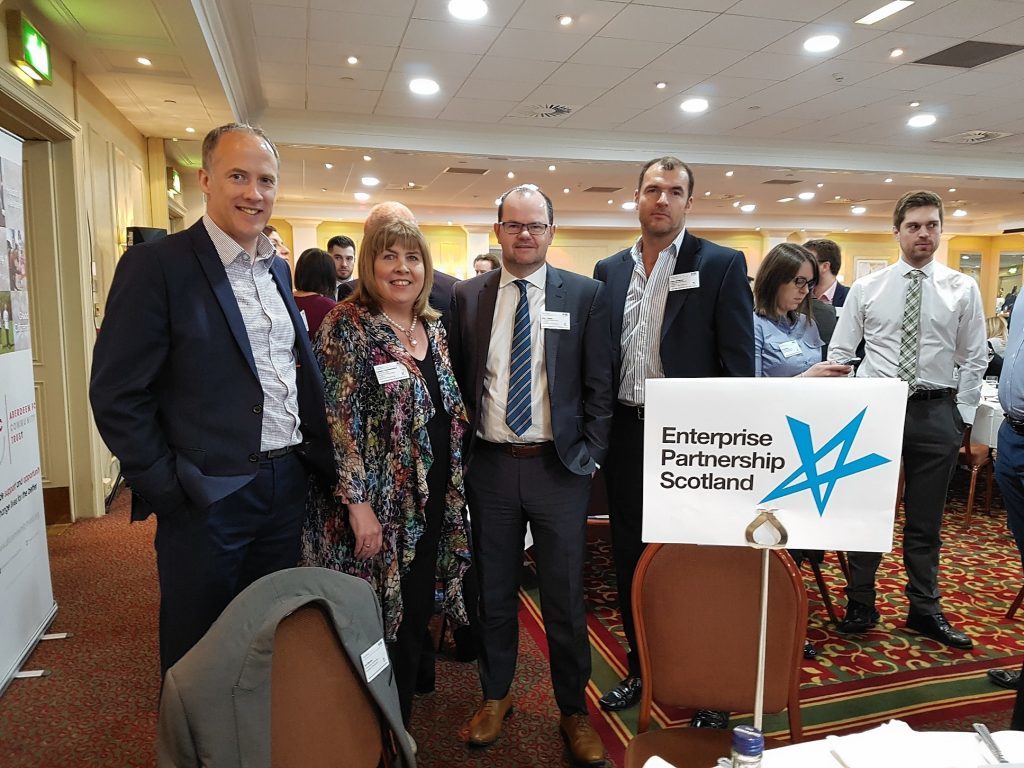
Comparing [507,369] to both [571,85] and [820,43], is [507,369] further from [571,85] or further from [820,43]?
[571,85]

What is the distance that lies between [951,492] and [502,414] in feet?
16.8

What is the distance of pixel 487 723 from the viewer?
2160 millimetres

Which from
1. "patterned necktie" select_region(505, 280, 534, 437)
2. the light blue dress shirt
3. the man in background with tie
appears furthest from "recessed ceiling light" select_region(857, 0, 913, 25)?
"patterned necktie" select_region(505, 280, 534, 437)

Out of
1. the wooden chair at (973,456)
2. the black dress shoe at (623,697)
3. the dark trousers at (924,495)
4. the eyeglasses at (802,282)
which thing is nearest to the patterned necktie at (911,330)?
the dark trousers at (924,495)

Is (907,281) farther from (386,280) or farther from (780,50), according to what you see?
(780,50)

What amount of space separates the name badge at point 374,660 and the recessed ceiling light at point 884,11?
5401 mm

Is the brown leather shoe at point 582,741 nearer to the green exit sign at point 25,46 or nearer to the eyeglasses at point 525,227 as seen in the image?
the eyeglasses at point 525,227

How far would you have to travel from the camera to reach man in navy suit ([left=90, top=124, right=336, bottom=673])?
61.5 inches

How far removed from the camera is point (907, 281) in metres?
2.88

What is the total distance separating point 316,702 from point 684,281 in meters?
1.62

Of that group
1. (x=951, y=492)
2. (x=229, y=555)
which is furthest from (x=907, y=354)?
(x=951, y=492)

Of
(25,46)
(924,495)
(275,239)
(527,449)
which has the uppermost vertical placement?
(25,46)

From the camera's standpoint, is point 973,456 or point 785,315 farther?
point 973,456

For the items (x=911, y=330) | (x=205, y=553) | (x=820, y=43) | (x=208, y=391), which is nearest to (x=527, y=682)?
(x=205, y=553)
